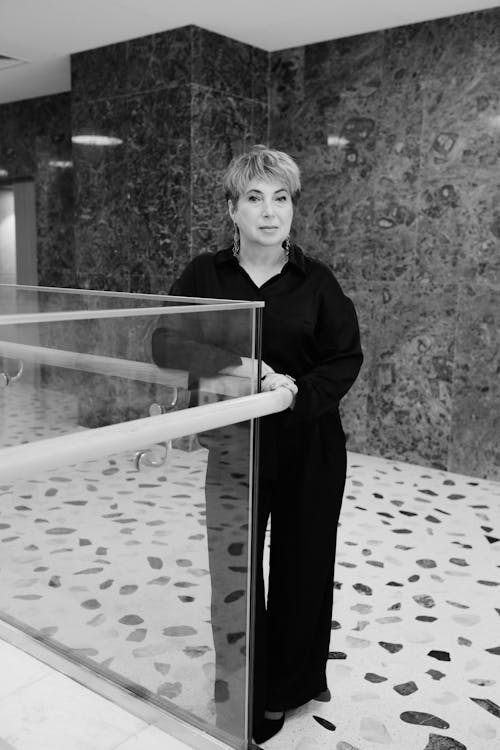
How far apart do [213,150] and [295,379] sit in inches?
135

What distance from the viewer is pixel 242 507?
5.40 feet

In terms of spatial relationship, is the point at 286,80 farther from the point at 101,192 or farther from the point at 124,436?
the point at 124,436

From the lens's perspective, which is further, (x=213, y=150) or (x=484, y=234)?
(x=213, y=150)

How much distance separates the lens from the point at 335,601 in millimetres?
2977

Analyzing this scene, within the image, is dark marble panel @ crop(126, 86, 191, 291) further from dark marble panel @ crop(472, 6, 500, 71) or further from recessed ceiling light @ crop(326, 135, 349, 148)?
dark marble panel @ crop(472, 6, 500, 71)

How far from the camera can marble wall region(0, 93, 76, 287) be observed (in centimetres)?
710

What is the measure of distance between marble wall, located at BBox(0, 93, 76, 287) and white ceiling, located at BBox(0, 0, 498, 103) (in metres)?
1.66

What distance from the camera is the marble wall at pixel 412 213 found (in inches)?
181

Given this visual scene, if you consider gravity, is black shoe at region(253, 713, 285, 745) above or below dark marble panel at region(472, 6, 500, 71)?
below

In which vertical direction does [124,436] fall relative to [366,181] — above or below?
below

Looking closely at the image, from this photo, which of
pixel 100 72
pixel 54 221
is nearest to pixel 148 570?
pixel 100 72

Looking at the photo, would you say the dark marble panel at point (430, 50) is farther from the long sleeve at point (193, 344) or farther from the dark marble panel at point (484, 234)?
the long sleeve at point (193, 344)

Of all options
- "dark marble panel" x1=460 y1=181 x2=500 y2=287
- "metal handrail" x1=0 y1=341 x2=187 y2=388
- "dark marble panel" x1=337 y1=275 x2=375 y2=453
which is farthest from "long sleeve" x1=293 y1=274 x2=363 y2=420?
"dark marble panel" x1=337 y1=275 x2=375 y2=453

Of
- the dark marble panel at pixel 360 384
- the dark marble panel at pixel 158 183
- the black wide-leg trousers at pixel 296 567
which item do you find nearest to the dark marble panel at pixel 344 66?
Result: the dark marble panel at pixel 158 183
